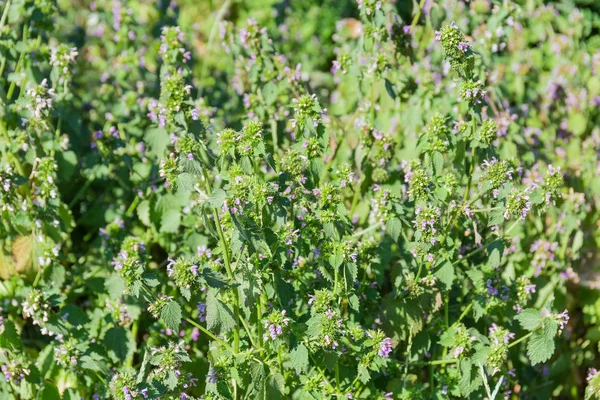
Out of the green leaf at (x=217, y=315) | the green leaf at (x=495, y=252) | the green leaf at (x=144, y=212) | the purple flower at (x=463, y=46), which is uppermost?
A: the purple flower at (x=463, y=46)

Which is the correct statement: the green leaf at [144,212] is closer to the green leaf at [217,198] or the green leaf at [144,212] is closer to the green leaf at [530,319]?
the green leaf at [217,198]

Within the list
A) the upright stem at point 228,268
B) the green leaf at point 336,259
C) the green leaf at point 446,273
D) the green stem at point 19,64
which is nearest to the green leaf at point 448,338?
the green leaf at point 446,273

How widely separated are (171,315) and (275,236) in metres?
0.46

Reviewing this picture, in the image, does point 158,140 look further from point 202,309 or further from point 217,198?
point 217,198

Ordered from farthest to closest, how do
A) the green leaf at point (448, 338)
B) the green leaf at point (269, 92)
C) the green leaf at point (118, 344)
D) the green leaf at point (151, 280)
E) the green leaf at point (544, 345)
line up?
1. the green leaf at point (269, 92)
2. the green leaf at point (118, 344)
3. the green leaf at point (448, 338)
4. the green leaf at point (544, 345)
5. the green leaf at point (151, 280)

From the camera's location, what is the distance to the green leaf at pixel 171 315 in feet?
8.52

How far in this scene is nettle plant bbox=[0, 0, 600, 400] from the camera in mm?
2693

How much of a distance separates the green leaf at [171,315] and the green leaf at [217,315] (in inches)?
4.2

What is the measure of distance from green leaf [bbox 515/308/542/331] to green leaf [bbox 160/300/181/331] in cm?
131

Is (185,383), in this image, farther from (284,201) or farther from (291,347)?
(284,201)

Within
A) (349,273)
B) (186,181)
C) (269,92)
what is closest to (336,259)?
(349,273)

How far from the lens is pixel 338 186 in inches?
110

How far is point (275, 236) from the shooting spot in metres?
2.72

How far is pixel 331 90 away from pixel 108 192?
2.31 m
